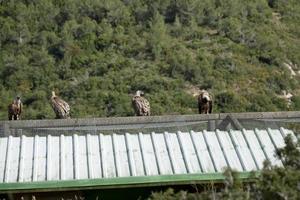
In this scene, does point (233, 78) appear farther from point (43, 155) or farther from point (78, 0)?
point (43, 155)

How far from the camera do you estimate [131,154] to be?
815 centimetres

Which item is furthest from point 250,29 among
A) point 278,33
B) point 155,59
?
point 155,59

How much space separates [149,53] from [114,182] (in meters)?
39.6

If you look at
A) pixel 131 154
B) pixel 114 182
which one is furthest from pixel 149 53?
pixel 114 182

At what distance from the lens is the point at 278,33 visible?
51.1 metres

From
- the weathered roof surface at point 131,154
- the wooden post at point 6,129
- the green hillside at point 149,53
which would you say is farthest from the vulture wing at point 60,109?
the green hillside at point 149,53

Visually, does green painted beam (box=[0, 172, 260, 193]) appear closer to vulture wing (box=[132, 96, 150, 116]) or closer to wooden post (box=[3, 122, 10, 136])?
wooden post (box=[3, 122, 10, 136])

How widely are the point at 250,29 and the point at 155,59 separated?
758 centimetres

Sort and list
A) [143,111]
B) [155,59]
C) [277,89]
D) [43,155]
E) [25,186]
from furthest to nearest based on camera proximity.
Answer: [155,59], [277,89], [143,111], [43,155], [25,186]

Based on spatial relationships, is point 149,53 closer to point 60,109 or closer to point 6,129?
point 60,109

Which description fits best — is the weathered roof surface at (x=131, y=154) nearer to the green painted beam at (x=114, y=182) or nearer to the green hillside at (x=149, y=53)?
the green painted beam at (x=114, y=182)

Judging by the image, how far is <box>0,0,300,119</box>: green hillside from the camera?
38.1 metres

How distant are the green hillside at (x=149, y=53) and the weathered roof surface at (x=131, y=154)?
23.8m

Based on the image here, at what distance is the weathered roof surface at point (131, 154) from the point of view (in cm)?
780
